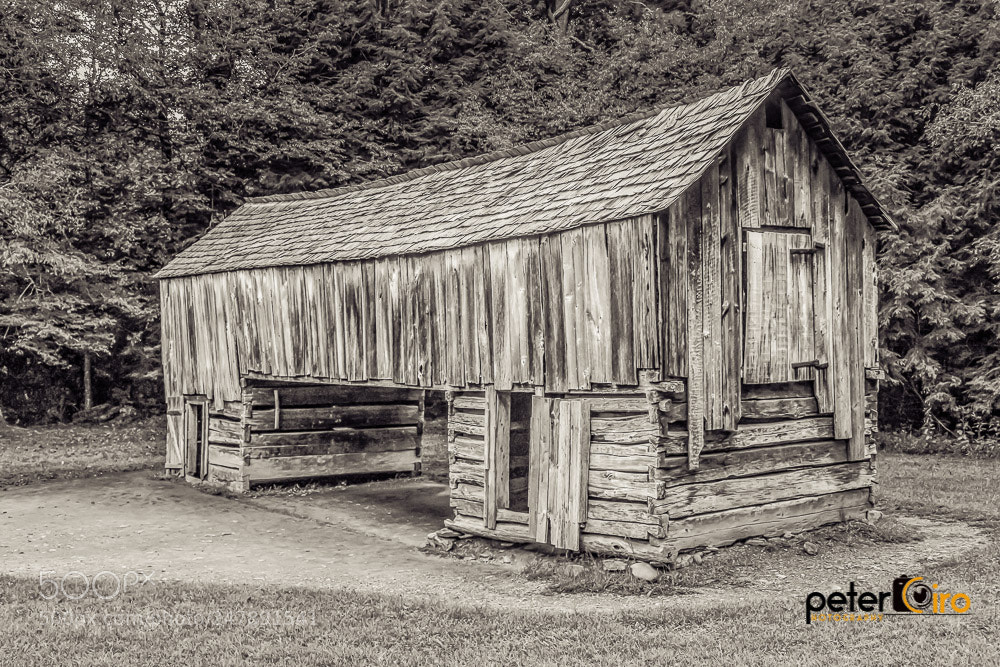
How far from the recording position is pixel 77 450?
22.5m

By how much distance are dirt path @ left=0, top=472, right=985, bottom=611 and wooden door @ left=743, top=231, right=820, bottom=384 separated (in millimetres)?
2301

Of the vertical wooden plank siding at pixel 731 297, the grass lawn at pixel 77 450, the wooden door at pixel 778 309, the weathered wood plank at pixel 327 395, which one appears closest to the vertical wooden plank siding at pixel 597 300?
the vertical wooden plank siding at pixel 731 297

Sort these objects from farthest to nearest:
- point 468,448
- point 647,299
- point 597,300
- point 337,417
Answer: point 337,417, point 468,448, point 597,300, point 647,299

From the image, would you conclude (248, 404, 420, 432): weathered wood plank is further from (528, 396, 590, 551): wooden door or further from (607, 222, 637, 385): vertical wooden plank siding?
(607, 222, 637, 385): vertical wooden plank siding

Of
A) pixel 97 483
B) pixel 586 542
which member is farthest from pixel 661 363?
pixel 97 483

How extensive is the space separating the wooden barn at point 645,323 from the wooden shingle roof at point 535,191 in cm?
5

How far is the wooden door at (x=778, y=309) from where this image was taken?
1148cm

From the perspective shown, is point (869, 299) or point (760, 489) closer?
point (760, 489)

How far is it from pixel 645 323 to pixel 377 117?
2165cm

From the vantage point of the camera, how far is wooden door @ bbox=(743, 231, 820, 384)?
37.7 ft

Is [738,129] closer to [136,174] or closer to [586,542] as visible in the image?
[586,542]

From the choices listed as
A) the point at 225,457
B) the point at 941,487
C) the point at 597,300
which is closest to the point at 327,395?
the point at 225,457

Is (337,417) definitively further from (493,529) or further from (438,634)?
(438,634)

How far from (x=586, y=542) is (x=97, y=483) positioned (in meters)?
11.7
